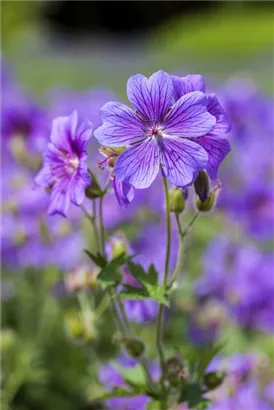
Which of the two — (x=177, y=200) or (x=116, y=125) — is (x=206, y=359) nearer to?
(x=177, y=200)

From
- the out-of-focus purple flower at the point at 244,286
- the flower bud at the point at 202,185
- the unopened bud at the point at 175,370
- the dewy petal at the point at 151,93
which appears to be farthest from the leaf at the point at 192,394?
the out-of-focus purple flower at the point at 244,286

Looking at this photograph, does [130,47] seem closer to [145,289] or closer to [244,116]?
[244,116]

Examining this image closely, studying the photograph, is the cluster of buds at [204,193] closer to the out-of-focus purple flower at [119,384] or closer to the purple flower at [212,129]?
the purple flower at [212,129]

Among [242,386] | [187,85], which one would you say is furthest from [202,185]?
[242,386]

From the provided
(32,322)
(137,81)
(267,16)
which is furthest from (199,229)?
(267,16)

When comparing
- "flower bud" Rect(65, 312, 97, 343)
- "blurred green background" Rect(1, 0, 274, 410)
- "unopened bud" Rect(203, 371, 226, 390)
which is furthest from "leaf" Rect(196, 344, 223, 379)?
"blurred green background" Rect(1, 0, 274, 410)

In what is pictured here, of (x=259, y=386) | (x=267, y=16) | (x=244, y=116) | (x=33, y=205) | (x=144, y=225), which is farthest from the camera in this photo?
(x=267, y=16)

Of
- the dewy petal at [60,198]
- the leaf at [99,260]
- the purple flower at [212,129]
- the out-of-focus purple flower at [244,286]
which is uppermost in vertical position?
the purple flower at [212,129]
